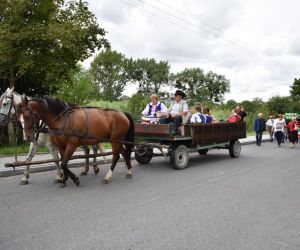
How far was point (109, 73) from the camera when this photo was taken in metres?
73.8

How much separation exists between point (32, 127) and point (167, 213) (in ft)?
11.4

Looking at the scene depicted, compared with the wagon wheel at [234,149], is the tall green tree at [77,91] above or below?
above

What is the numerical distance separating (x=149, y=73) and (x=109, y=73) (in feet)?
39.5

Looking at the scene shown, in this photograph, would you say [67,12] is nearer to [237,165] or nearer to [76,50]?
[76,50]

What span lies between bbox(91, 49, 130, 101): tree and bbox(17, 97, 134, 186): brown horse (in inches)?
2416

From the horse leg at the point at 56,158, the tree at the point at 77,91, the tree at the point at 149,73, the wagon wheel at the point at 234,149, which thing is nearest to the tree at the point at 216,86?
the tree at the point at 149,73

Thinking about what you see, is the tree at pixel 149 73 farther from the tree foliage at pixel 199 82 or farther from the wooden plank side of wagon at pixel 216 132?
the wooden plank side of wagon at pixel 216 132

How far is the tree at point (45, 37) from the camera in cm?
1236

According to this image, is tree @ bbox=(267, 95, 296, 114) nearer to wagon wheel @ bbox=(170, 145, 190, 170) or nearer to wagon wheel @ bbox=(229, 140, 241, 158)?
wagon wheel @ bbox=(229, 140, 241, 158)

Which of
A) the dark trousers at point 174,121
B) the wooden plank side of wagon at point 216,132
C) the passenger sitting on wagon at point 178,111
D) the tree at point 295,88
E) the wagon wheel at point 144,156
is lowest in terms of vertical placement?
the wagon wheel at point 144,156

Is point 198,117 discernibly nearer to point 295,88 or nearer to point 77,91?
point 77,91

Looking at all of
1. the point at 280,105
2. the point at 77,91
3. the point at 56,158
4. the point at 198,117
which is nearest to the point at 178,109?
the point at 198,117

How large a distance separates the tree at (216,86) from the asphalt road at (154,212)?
7599 cm

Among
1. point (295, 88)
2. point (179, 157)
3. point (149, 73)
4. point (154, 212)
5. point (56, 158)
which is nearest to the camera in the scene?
point (154, 212)
